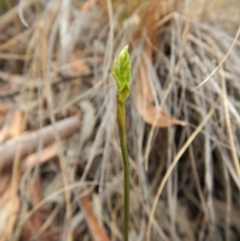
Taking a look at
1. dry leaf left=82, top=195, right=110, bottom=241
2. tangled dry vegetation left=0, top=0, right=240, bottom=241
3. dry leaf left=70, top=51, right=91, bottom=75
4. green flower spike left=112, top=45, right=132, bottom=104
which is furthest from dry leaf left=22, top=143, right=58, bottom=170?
green flower spike left=112, top=45, right=132, bottom=104

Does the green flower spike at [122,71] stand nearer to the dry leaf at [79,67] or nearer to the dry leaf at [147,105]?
the dry leaf at [147,105]

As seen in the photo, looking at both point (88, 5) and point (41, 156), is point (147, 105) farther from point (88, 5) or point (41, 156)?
point (88, 5)

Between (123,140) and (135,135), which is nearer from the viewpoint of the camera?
(123,140)

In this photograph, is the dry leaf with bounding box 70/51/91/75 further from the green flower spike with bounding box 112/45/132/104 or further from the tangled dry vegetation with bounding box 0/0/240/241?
the green flower spike with bounding box 112/45/132/104

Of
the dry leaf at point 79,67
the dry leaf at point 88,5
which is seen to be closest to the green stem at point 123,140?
the dry leaf at point 79,67

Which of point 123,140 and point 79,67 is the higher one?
point 79,67

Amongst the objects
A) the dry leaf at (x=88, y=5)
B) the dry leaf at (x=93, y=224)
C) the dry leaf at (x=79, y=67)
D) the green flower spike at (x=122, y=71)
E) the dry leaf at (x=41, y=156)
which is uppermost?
the dry leaf at (x=88, y=5)

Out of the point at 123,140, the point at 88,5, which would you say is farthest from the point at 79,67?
the point at 123,140

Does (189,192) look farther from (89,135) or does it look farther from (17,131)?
(17,131)
